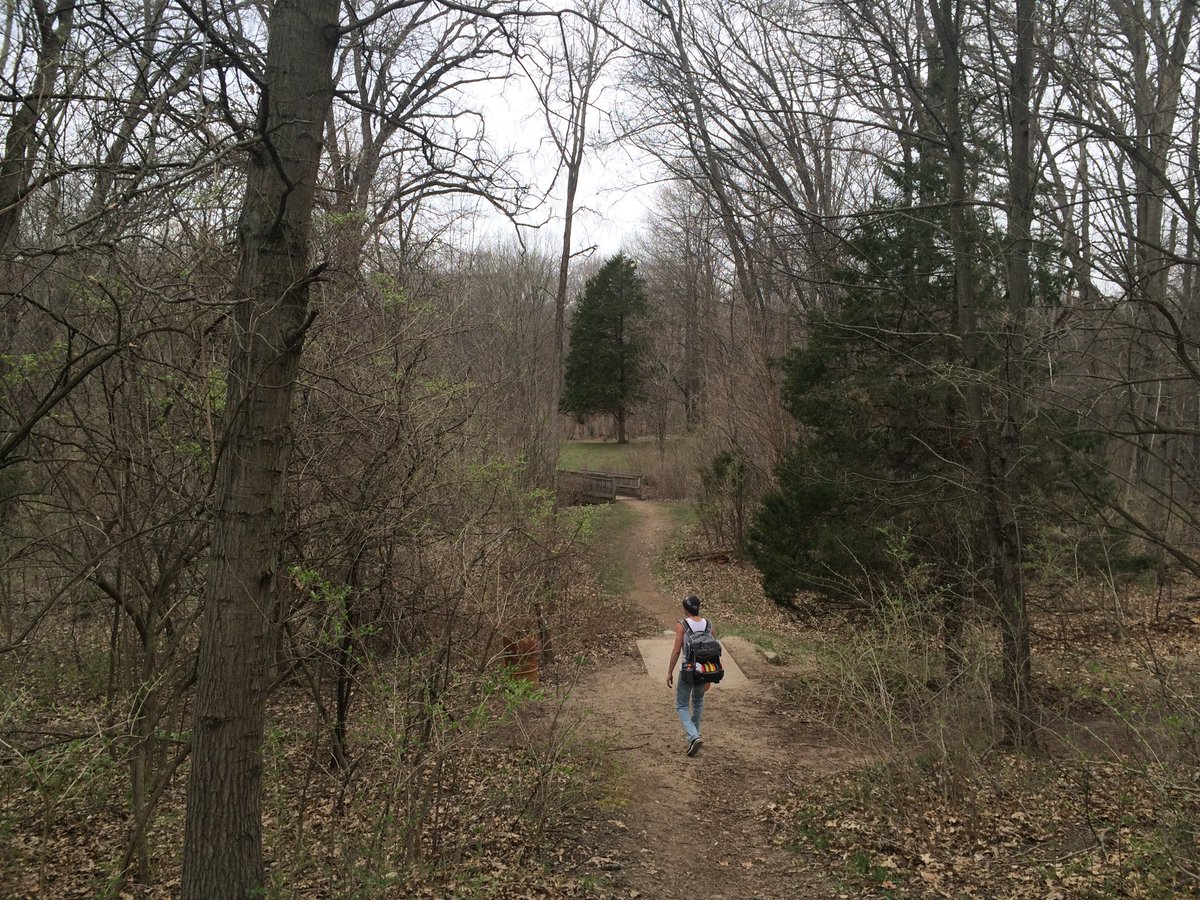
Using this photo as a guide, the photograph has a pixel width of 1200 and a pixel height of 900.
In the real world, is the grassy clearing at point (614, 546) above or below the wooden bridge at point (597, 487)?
below

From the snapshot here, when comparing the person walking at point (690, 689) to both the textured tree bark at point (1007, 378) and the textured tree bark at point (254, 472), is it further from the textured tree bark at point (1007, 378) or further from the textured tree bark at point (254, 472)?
the textured tree bark at point (254, 472)

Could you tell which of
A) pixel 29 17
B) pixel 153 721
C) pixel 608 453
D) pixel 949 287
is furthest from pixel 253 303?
pixel 608 453

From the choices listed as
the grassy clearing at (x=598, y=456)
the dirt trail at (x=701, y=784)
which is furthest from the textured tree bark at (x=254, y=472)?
the grassy clearing at (x=598, y=456)

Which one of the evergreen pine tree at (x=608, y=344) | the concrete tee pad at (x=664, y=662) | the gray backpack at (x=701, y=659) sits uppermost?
the evergreen pine tree at (x=608, y=344)

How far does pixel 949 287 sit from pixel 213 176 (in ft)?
32.4

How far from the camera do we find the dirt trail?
19.1 ft

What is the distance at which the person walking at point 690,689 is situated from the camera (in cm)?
820

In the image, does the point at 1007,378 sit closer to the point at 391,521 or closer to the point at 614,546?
the point at 391,521

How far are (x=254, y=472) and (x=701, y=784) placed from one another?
561cm

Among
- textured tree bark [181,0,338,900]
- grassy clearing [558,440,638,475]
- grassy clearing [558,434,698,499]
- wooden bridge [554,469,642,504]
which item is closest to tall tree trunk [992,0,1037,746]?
textured tree bark [181,0,338,900]

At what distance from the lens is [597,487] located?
3005 cm

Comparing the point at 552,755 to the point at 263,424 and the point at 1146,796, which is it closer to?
the point at 263,424

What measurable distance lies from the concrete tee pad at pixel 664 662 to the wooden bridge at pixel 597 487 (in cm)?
901

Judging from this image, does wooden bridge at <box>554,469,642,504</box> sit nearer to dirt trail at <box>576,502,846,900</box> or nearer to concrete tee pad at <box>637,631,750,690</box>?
concrete tee pad at <box>637,631,750,690</box>
